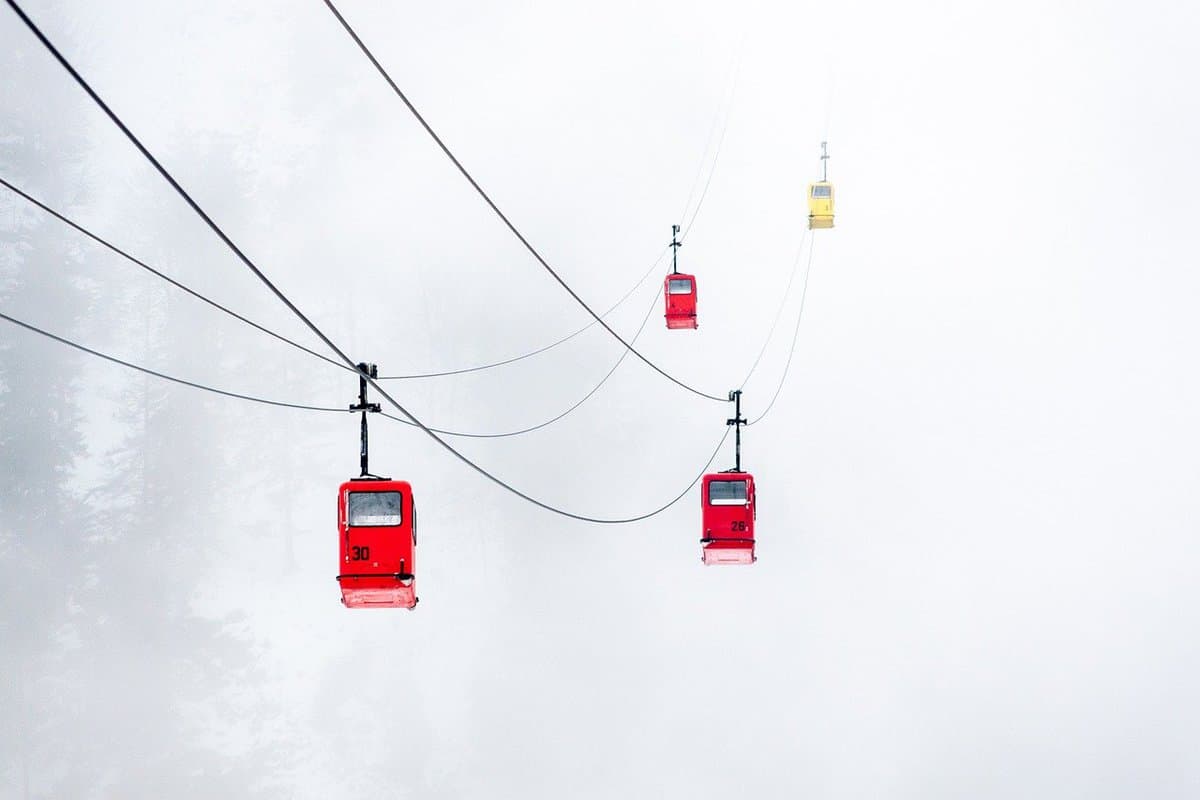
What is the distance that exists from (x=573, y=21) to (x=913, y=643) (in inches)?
1571

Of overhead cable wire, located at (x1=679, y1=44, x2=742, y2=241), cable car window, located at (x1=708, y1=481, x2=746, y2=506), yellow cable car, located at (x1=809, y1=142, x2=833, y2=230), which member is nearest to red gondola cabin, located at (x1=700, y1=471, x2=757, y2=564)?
cable car window, located at (x1=708, y1=481, x2=746, y2=506)

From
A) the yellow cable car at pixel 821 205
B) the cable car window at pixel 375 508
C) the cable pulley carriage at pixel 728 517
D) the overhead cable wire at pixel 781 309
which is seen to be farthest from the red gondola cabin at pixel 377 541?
the overhead cable wire at pixel 781 309

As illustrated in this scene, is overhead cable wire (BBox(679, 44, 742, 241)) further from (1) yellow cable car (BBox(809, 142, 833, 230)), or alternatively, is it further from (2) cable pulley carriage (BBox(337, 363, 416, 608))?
(2) cable pulley carriage (BBox(337, 363, 416, 608))

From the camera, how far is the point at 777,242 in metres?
56.0

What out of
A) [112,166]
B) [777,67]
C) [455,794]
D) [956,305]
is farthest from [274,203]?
[956,305]

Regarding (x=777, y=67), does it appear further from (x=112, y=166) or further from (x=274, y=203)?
(x=112, y=166)

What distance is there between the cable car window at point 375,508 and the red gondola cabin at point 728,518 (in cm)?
784

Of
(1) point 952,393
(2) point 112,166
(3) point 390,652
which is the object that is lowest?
(3) point 390,652

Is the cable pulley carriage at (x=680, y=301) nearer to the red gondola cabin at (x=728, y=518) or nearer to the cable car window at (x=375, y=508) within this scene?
the red gondola cabin at (x=728, y=518)

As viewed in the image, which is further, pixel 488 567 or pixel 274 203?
pixel 274 203

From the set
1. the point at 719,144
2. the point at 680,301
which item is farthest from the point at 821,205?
the point at 719,144

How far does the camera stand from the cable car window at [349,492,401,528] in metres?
13.5

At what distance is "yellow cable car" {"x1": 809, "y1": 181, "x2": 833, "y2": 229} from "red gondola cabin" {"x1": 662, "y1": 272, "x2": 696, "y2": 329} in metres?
4.22

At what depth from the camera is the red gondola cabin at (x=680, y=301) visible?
27.2 meters
